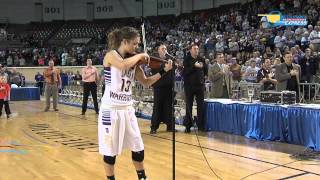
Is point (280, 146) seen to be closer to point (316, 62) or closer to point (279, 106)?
point (279, 106)

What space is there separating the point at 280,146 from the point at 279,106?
69cm

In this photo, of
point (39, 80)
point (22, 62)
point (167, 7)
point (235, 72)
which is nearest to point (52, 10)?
point (22, 62)

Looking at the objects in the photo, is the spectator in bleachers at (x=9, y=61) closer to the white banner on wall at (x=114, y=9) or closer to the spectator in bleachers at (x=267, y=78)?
the white banner on wall at (x=114, y=9)

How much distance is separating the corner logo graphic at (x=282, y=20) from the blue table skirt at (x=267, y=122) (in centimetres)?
929

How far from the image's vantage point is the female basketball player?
4.44 metres

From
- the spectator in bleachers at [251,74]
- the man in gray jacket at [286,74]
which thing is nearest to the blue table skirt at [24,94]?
the spectator in bleachers at [251,74]

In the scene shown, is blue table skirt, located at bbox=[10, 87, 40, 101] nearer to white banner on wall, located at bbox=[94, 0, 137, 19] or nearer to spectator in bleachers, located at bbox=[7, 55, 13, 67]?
spectator in bleachers, located at bbox=[7, 55, 13, 67]

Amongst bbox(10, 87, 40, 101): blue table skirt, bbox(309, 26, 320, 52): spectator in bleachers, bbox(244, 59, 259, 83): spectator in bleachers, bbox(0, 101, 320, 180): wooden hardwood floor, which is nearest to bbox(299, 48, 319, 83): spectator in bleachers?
bbox(309, 26, 320, 52): spectator in bleachers

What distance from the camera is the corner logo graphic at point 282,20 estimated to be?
17.8m

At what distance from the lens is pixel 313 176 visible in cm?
580

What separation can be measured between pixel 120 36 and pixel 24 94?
1959cm

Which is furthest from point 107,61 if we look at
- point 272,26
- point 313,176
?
point 272,26

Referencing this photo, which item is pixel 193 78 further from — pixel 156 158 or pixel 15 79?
pixel 15 79

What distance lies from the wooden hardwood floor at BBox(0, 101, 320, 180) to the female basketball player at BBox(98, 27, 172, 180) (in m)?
1.42
